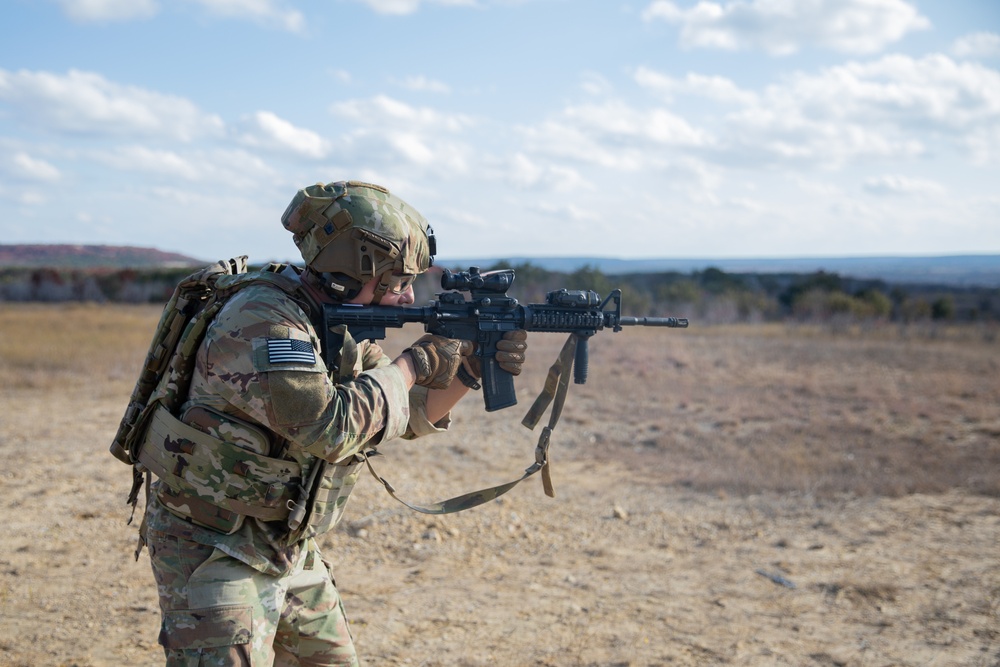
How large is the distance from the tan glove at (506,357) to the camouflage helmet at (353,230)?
29.0 inches

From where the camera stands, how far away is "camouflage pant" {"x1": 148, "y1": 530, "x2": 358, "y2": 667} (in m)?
2.59

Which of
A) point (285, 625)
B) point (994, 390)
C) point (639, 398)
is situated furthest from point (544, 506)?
point (994, 390)

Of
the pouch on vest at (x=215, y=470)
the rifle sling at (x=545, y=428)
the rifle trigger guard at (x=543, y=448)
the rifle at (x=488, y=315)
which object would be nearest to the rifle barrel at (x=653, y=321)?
the rifle at (x=488, y=315)

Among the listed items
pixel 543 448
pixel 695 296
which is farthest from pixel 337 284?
pixel 695 296

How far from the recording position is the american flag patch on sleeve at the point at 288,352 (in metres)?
2.54

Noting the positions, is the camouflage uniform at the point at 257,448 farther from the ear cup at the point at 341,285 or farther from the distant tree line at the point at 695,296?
the distant tree line at the point at 695,296

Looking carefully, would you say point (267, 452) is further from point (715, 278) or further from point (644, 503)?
point (715, 278)

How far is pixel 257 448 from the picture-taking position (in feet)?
8.92

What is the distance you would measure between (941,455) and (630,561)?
19.2 ft

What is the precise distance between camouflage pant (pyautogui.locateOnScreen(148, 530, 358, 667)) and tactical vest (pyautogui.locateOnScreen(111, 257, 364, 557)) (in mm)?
134

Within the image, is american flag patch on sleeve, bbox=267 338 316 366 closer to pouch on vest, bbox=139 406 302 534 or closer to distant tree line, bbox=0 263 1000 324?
pouch on vest, bbox=139 406 302 534

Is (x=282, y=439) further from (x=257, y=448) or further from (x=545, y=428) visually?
(x=545, y=428)

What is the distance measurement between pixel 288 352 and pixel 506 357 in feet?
4.35

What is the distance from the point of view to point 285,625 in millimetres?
2975
